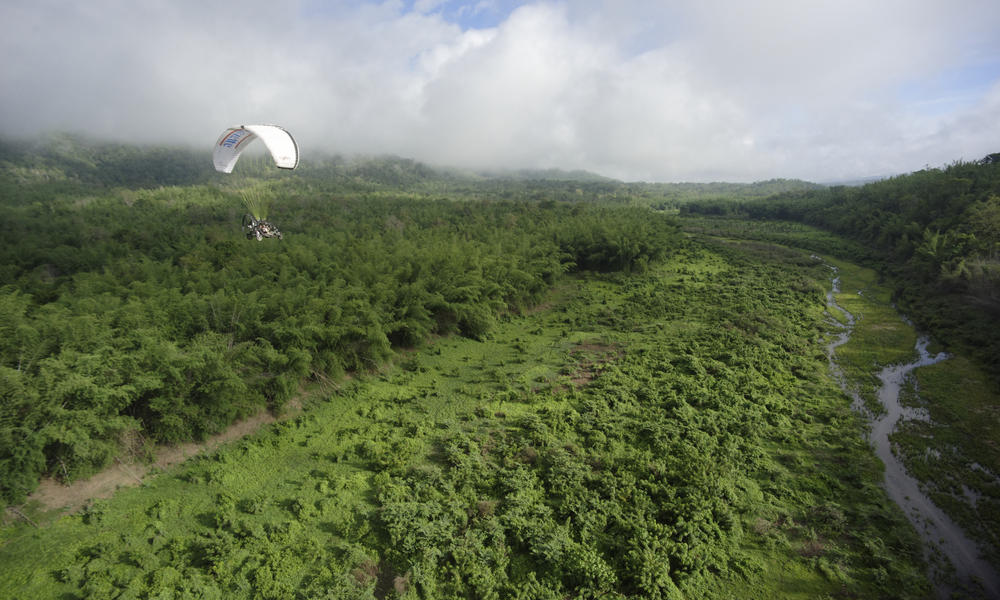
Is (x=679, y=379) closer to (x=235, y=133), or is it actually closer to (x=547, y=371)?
(x=547, y=371)

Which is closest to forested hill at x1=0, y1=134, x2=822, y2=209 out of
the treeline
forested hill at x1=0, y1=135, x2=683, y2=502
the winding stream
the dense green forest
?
forested hill at x1=0, y1=135, x2=683, y2=502

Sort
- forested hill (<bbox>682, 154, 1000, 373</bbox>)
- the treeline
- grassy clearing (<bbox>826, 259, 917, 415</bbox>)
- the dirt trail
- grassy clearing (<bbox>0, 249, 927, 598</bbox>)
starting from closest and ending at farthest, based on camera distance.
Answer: grassy clearing (<bbox>0, 249, 927, 598</bbox>) < the dirt trail < the treeline < grassy clearing (<bbox>826, 259, 917, 415</bbox>) < forested hill (<bbox>682, 154, 1000, 373</bbox>)

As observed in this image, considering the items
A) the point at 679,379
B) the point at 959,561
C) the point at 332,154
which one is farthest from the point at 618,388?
the point at 332,154

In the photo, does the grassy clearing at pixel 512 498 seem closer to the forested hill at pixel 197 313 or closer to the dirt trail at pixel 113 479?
the dirt trail at pixel 113 479

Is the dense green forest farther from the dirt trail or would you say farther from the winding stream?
the winding stream

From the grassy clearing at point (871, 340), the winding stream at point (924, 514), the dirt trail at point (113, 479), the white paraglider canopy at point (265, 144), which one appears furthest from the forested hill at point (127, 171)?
the winding stream at point (924, 514)

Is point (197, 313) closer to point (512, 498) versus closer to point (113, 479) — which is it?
point (113, 479)
